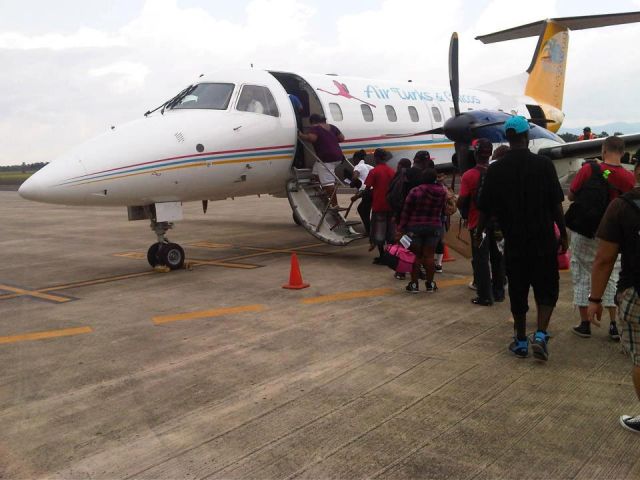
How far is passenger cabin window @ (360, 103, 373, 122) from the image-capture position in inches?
488

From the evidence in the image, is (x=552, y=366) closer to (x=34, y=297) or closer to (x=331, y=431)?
(x=331, y=431)

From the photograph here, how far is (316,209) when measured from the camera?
10.9 m

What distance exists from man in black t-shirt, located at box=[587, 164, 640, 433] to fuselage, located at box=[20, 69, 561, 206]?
6.83 m

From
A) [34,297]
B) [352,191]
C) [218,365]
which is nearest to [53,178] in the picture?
[34,297]

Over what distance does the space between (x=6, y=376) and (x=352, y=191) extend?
7.54m

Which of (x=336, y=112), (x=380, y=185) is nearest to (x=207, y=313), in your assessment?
(x=380, y=185)

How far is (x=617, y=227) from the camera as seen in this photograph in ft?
11.3

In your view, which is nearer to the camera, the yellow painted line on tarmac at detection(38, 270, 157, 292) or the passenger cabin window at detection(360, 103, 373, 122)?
the yellow painted line on tarmac at detection(38, 270, 157, 292)

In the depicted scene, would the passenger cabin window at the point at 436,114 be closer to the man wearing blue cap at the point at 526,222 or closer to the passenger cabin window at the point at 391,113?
the passenger cabin window at the point at 391,113

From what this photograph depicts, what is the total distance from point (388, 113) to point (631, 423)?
33.1 ft

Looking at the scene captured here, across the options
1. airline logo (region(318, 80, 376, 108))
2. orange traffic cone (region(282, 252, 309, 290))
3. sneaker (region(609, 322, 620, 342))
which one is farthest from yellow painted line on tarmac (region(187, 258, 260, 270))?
sneaker (region(609, 322, 620, 342))

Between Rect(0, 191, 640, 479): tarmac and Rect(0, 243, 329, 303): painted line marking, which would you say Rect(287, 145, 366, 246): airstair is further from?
Rect(0, 191, 640, 479): tarmac

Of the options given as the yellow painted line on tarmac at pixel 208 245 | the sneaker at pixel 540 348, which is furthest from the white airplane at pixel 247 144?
the sneaker at pixel 540 348

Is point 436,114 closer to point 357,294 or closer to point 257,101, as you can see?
point 257,101
